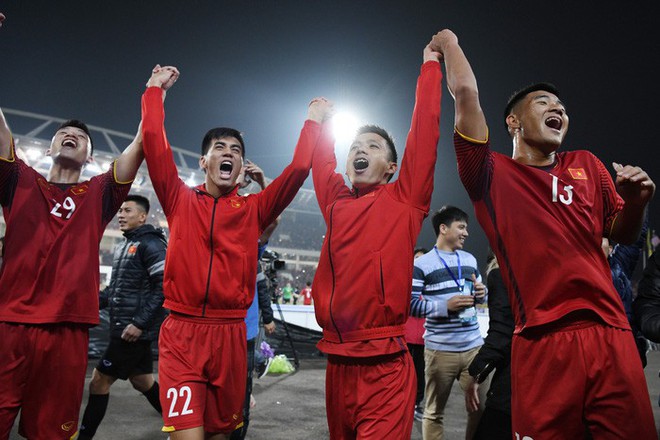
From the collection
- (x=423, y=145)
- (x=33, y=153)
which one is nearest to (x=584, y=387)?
(x=423, y=145)

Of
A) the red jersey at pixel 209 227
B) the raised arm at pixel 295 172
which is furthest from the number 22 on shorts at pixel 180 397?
the raised arm at pixel 295 172

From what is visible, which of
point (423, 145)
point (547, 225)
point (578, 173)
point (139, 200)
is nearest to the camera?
point (547, 225)

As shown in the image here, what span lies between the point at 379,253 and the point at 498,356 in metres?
1.24

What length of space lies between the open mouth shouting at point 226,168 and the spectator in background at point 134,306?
216 centimetres

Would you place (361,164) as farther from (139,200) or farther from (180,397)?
(139,200)

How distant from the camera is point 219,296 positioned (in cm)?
284

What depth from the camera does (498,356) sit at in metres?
3.04

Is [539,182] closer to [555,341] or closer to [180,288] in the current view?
[555,341]

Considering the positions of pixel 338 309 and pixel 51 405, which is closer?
pixel 338 309

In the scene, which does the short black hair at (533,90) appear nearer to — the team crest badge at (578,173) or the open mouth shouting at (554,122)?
the open mouth shouting at (554,122)

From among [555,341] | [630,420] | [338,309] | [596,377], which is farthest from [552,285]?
[338,309]

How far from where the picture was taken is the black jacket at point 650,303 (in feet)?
7.16

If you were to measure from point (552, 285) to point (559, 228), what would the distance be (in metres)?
0.26

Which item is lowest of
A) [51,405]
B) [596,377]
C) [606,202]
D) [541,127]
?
[51,405]
